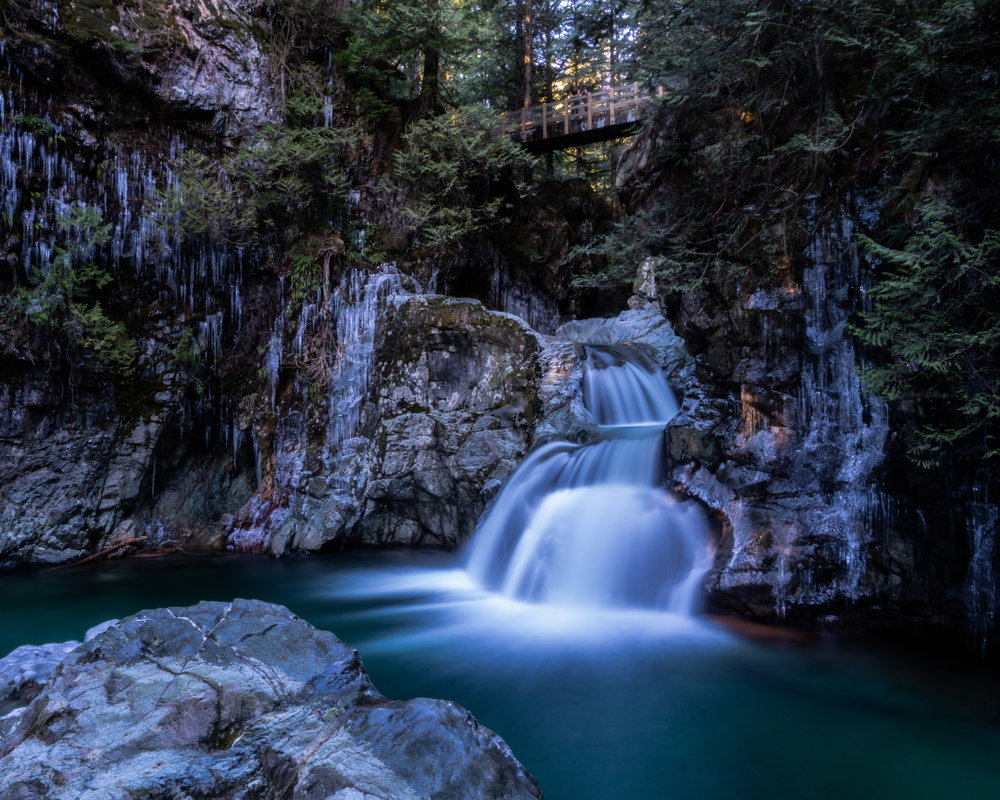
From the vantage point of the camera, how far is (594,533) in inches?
272

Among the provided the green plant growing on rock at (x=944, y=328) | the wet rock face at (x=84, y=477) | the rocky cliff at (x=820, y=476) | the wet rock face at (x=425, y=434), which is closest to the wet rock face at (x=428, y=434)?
the wet rock face at (x=425, y=434)

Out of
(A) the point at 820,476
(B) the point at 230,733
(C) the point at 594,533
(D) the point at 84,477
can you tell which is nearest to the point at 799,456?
(A) the point at 820,476

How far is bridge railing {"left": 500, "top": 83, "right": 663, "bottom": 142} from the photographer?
563 inches

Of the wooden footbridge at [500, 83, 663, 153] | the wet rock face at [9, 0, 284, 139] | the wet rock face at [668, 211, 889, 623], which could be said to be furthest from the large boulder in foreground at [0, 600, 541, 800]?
the wooden footbridge at [500, 83, 663, 153]

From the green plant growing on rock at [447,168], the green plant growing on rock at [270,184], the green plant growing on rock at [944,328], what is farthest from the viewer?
the green plant growing on rock at [447,168]

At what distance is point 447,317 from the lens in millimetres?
9672

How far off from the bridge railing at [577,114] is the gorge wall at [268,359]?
190 inches

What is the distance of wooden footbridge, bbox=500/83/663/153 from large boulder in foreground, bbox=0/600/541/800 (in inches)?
545

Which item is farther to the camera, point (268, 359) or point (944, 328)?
point (268, 359)

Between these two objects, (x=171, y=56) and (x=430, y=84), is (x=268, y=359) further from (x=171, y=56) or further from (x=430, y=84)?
(x=430, y=84)

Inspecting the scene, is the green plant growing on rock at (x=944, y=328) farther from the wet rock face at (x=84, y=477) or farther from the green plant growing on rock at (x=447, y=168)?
the wet rock face at (x=84, y=477)

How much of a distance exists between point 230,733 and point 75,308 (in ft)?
28.5

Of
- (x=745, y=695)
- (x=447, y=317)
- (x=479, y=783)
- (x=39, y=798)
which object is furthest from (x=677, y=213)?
(x=39, y=798)

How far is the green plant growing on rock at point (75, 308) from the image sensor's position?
28.3 feet
